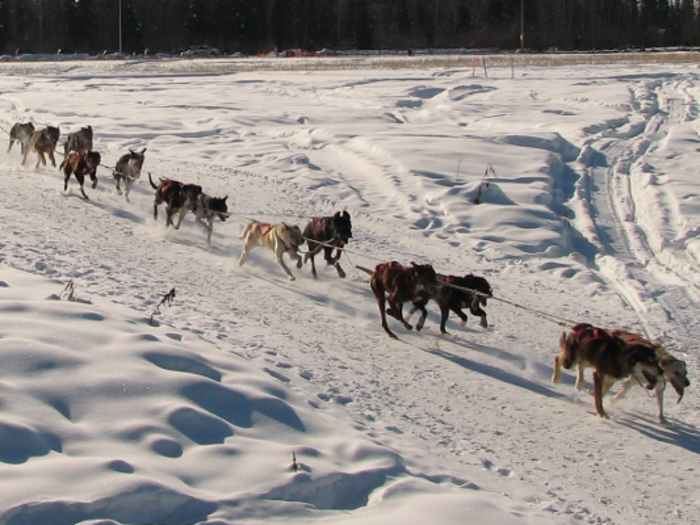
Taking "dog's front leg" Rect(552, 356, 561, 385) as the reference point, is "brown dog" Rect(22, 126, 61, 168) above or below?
above

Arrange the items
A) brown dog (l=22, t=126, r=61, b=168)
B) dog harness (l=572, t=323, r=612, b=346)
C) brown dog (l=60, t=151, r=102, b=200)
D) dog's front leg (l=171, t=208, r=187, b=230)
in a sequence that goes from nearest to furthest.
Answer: dog harness (l=572, t=323, r=612, b=346) → dog's front leg (l=171, t=208, r=187, b=230) → brown dog (l=60, t=151, r=102, b=200) → brown dog (l=22, t=126, r=61, b=168)

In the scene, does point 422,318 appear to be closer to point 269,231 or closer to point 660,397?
point 660,397

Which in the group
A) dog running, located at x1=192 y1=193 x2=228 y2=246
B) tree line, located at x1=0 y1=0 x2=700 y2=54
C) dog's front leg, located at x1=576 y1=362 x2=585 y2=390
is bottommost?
dog's front leg, located at x1=576 y1=362 x2=585 y2=390

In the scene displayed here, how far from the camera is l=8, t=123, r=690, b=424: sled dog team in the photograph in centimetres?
561

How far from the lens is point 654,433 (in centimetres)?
554

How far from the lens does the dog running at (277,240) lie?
8.72m

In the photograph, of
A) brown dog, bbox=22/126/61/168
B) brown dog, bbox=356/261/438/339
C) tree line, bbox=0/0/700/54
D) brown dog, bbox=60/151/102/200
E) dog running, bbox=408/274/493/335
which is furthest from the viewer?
tree line, bbox=0/0/700/54

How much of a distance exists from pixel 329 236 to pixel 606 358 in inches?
149

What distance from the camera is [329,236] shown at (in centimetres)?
873

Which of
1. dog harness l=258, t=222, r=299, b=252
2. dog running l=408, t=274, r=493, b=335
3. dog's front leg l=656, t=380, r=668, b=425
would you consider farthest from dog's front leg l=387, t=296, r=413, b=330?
dog's front leg l=656, t=380, r=668, b=425

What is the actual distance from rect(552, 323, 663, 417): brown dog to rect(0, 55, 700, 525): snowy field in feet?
0.60

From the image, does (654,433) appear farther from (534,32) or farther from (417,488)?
(534,32)

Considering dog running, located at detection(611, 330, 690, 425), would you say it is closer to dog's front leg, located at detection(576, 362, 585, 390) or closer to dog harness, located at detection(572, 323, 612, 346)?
dog harness, located at detection(572, 323, 612, 346)

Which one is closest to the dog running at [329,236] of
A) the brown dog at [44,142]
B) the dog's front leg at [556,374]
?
the dog's front leg at [556,374]
